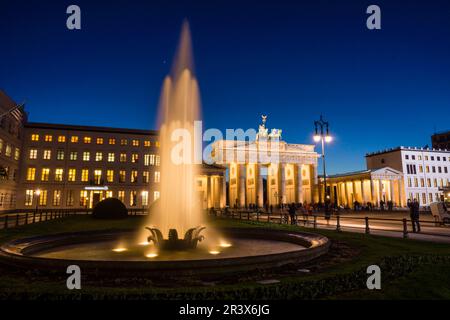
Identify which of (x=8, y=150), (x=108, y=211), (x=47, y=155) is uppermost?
(x=47, y=155)

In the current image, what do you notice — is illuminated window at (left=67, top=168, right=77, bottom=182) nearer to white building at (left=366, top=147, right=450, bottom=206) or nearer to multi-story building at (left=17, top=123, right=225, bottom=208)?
multi-story building at (left=17, top=123, right=225, bottom=208)

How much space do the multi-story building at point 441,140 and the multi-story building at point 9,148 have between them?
149 metres

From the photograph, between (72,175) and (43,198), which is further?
(72,175)

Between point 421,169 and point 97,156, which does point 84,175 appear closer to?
point 97,156

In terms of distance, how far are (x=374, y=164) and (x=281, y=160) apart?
1905 inches

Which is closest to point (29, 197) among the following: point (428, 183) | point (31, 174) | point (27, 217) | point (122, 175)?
point (31, 174)

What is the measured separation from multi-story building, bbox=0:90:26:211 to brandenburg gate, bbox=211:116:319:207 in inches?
1915

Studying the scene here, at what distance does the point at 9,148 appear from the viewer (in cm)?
5081

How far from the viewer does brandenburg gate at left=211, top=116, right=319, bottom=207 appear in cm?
8775

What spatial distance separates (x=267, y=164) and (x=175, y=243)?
3239 inches

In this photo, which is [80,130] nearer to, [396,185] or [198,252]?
[198,252]

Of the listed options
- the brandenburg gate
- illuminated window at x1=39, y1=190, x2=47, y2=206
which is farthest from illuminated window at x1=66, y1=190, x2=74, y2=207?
the brandenburg gate
